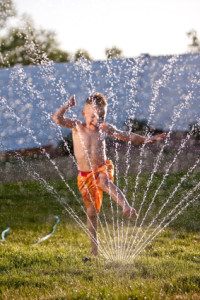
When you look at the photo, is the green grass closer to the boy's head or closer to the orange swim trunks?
the orange swim trunks

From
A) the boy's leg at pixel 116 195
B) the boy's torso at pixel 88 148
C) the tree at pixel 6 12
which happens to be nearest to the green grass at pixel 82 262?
the boy's leg at pixel 116 195

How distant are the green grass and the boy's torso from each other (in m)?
0.71

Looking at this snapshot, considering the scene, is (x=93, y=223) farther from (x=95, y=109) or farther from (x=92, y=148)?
(x=95, y=109)

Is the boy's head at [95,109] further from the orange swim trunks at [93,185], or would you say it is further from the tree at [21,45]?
the tree at [21,45]

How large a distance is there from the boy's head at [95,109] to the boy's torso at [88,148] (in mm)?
69

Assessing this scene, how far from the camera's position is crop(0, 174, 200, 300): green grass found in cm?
263

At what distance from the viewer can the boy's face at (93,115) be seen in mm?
3346

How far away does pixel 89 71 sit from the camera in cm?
1229

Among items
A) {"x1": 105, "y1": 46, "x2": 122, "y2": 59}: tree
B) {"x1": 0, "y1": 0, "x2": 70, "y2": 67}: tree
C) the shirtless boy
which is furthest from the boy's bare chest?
{"x1": 0, "y1": 0, "x2": 70, "y2": 67}: tree

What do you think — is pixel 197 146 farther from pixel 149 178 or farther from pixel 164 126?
pixel 149 178

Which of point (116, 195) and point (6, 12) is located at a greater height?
Result: point (6, 12)

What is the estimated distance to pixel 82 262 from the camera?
326 cm

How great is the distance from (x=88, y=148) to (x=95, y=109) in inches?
11.7

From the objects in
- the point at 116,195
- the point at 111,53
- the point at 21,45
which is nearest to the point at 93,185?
the point at 116,195
